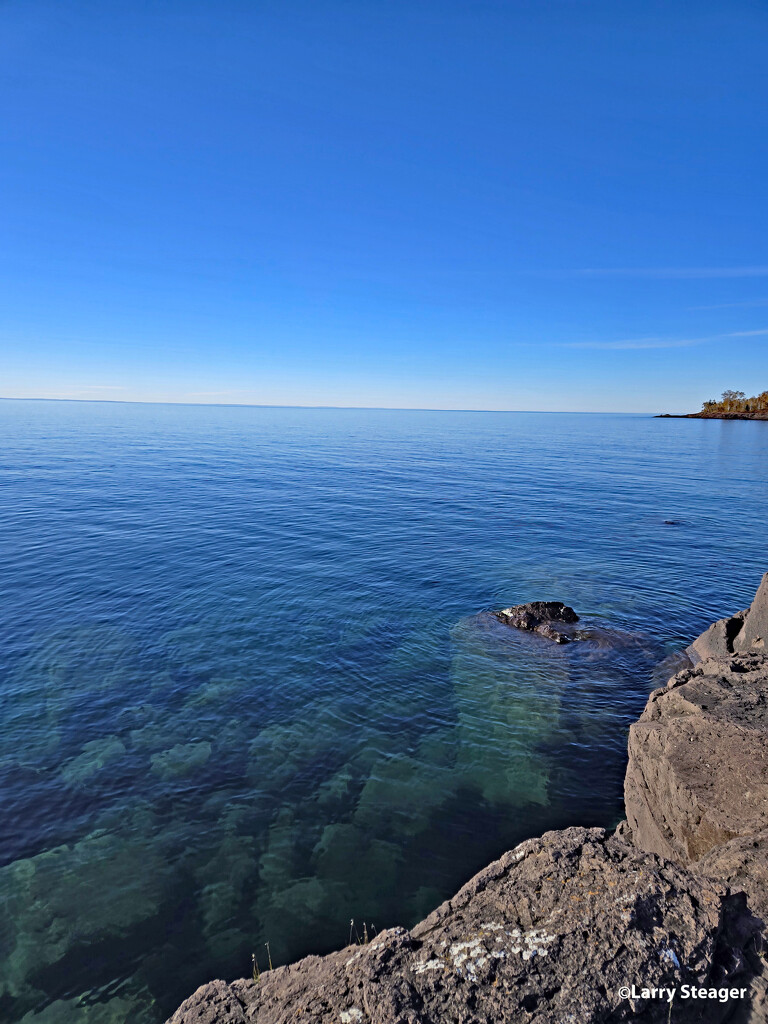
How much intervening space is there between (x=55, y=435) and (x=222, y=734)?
4991 inches

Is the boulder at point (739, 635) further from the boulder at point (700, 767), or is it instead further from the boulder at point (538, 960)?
the boulder at point (538, 960)

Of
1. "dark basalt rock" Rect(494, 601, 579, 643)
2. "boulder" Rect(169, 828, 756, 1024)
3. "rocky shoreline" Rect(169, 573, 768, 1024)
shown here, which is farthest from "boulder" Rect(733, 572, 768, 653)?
"boulder" Rect(169, 828, 756, 1024)

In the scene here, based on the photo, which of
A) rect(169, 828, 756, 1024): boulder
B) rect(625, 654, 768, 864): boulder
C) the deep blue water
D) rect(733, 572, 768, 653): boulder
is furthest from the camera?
rect(733, 572, 768, 653): boulder

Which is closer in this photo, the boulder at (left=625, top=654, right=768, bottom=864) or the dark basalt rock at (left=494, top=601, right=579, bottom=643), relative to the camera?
the boulder at (left=625, top=654, right=768, bottom=864)

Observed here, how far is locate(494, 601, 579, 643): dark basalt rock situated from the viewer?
22.7 m

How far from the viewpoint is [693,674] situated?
1341 cm

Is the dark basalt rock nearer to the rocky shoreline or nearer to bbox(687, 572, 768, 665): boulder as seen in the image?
bbox(687, 572, 768, 665): boulder

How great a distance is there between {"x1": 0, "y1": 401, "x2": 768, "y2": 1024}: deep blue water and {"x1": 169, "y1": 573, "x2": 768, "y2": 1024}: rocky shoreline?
15.1ft

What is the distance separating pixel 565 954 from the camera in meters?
5.67

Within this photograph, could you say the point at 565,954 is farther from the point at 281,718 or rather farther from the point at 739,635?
the point at 739,635

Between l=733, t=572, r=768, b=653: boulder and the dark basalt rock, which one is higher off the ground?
l=733, t=572, r=768, b=653: boulder

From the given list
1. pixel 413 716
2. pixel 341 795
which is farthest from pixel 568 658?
pixel 341 795

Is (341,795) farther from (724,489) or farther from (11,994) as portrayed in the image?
(724,489)

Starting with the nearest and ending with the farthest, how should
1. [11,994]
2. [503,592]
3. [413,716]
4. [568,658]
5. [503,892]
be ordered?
1. [503,892]
2. [11,994]
3. [413,716]
4. [568,658]
5. [503,592]
